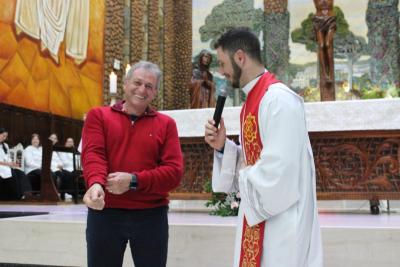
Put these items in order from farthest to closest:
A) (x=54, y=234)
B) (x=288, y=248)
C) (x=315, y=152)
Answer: (x=315, y=152), (x=54, y=234), (x=288, y=248)

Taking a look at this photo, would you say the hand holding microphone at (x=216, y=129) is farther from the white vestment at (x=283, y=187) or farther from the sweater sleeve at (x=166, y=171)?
the sweater sleeve at (x=166, y=171)

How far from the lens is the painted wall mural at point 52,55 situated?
912 centimetres

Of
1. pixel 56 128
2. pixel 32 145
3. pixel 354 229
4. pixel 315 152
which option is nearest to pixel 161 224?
pixel 354 229

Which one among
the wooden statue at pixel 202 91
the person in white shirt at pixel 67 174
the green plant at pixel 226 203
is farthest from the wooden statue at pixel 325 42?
the person in white shirt at pixel 67 174

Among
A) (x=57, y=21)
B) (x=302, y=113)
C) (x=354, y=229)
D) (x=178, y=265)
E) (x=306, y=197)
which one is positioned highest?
(x=57, y=21)

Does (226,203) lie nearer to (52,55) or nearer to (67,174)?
(67,174)

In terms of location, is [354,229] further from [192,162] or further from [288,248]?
[192,162]

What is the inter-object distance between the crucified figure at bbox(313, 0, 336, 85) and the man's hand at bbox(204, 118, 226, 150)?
150 inches

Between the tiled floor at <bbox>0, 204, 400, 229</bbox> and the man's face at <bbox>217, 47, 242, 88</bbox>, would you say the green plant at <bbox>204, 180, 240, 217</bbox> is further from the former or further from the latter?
the man's face at <bbox>217, 47, 242, 88</bbox>

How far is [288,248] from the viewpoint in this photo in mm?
2021

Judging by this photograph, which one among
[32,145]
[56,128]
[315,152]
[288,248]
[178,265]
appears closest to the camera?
[288,248]

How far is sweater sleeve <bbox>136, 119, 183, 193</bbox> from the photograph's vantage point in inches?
98.3

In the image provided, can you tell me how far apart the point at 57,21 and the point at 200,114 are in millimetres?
6250

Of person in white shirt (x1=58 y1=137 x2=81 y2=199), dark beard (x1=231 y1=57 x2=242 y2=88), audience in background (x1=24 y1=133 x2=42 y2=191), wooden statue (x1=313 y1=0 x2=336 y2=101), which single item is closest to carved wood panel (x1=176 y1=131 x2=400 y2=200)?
wooden statue (x1=313 y1=0 x2=336 y2=101)
